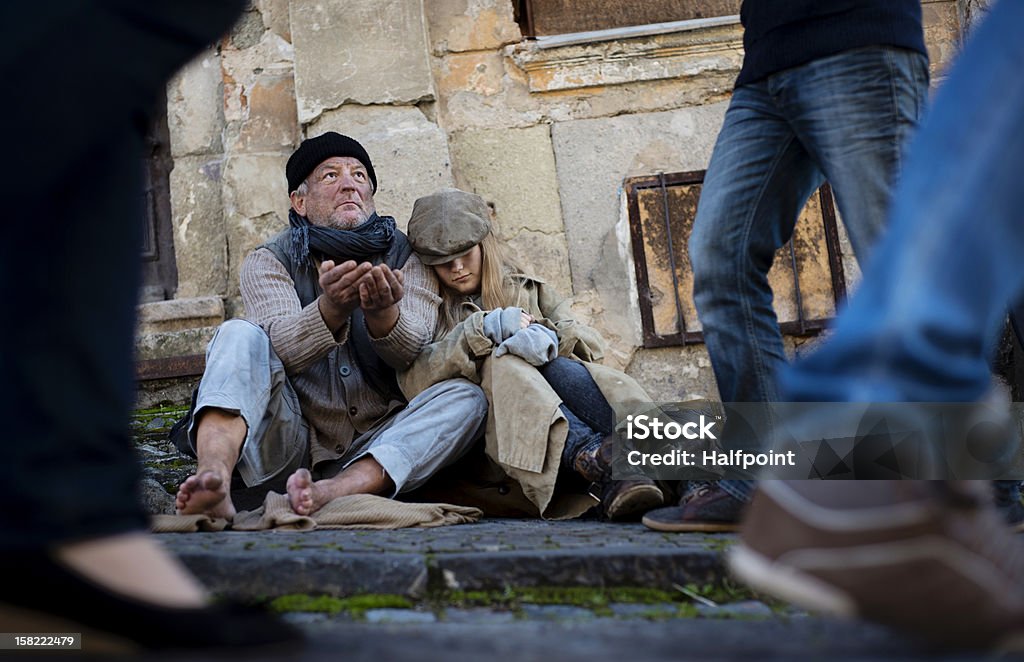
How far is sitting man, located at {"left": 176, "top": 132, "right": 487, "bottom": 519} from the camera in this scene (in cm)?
307

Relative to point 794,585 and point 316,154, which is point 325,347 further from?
point 794,585

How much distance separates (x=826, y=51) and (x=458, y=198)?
1.86 m

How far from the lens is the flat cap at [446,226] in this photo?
374 centimetres

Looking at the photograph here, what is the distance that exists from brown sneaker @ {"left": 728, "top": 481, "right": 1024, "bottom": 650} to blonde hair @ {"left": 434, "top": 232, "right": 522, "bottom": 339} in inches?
103

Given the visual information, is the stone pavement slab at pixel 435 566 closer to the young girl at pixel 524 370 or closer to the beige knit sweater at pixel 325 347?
the young girl at pixel 524 370

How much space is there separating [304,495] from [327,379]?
707 millimetres

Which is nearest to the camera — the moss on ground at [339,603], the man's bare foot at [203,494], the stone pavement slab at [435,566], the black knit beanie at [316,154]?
the moss on ground at [339,603]

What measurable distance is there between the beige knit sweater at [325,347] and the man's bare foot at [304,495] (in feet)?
1.51

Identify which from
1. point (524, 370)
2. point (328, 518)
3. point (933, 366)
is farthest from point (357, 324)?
point (933, 366)

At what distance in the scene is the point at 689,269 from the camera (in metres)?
4.62

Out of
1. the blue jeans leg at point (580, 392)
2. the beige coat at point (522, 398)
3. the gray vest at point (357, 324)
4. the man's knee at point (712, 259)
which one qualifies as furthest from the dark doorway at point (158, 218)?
the man's knee at point (712, 259)

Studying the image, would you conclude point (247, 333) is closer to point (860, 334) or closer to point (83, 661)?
point (83, 661)

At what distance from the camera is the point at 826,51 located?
7.32 feet

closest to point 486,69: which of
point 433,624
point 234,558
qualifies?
point 234,558
